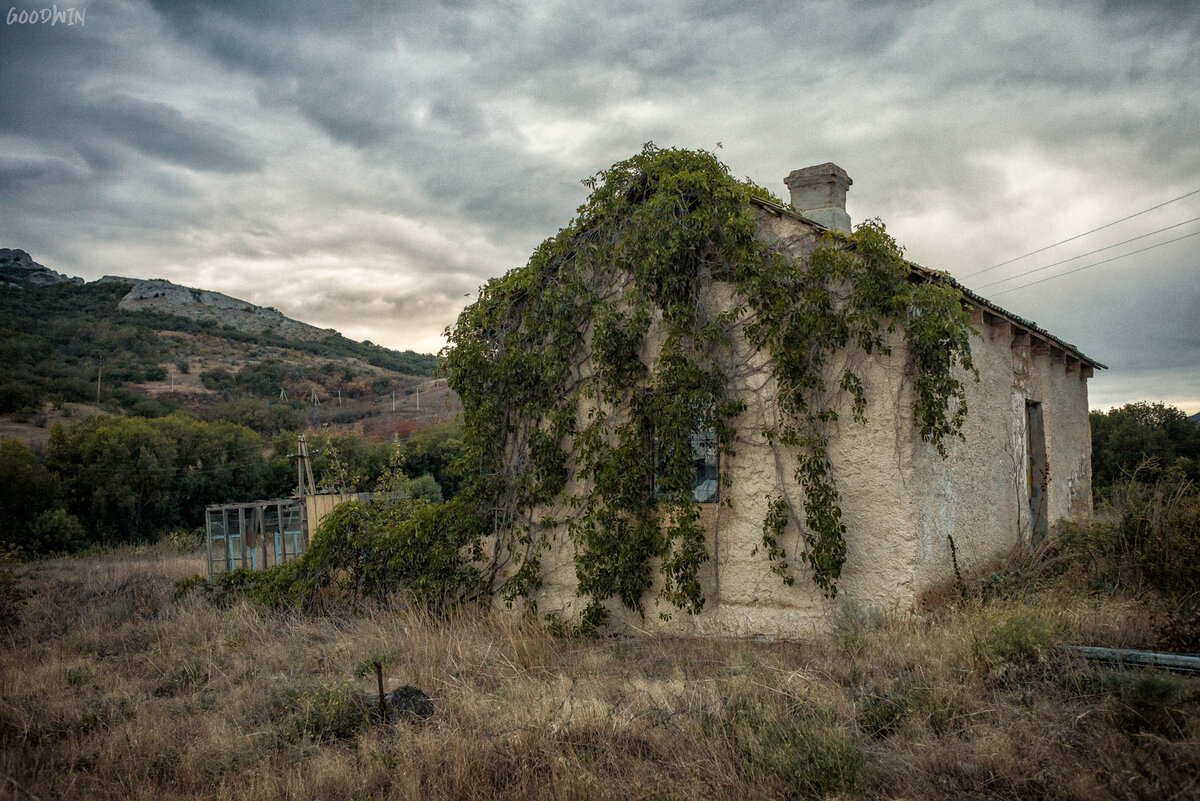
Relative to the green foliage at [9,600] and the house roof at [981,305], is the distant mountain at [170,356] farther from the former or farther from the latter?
the house roof at [981,305]

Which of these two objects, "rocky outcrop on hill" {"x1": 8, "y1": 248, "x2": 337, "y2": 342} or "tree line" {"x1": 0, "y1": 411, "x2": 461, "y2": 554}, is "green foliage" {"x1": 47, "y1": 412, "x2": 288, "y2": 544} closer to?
"tree line" {"x1": 0, "y1": 411, "x2": 461, "y2": 554}

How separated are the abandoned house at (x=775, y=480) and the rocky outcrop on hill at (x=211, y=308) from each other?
48.0m

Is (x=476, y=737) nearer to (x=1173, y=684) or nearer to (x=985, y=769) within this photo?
(x=985, y=769)

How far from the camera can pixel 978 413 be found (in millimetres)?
8430

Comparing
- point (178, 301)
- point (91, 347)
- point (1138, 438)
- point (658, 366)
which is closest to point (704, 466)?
point (658, 366)

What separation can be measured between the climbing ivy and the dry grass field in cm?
102

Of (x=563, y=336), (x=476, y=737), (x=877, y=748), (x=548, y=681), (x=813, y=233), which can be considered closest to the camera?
(x=877, y=748)

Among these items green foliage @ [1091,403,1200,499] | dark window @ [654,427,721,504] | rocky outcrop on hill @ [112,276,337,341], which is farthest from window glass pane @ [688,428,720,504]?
rocky outcrop on hill @ [112,276,337,341]

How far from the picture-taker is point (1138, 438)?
1973 cm

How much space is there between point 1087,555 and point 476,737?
6719mm

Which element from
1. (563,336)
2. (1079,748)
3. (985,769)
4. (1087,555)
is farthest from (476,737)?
(1087,555)

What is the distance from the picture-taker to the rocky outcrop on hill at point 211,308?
48128 millimetres

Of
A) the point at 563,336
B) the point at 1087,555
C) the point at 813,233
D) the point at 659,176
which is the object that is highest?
the point at 659,176

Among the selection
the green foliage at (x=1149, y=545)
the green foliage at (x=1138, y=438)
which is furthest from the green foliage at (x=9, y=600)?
the green foliage at (x=1138, y=438)
